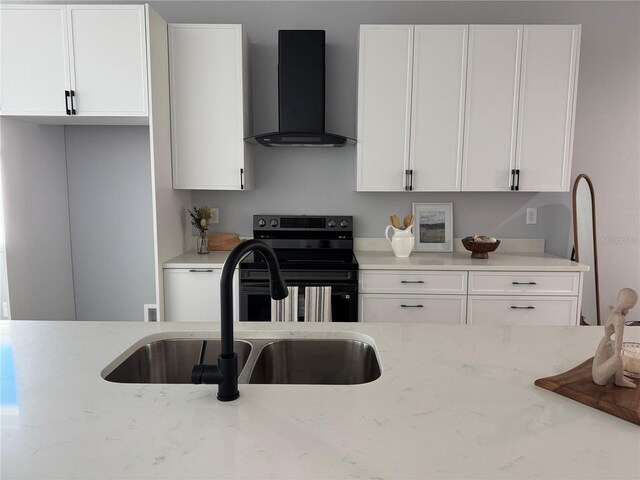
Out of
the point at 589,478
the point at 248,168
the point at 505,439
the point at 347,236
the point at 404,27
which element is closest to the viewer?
the point at 589,478

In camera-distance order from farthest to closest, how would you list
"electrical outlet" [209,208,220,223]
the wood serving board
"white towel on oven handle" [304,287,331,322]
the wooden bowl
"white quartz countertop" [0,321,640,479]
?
"electrical outlet" [209,208,220,223], the wooden bowl, "white towel on oven handle" [304,287,331,322], the wood serving board, "white quartz countertop" [0,321,640,479]

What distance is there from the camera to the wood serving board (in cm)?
93

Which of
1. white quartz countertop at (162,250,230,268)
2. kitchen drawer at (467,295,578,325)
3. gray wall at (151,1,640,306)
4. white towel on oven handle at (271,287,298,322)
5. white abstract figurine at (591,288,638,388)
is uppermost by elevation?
gray wall at (151,1,640,306)

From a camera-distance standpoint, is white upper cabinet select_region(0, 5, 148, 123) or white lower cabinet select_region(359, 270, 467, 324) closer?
white upper cabinet select_region(0, 5, 148, 123)

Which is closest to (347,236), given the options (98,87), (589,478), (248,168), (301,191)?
(301,191)

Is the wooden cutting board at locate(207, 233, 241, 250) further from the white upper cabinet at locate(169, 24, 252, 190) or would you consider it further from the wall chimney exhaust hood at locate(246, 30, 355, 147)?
the wall chimney exhaust hood at locate(246, 30, 355, 147)

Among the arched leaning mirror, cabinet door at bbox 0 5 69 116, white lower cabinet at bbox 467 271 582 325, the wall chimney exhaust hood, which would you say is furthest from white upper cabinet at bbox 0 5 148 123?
the arched leaning mirror

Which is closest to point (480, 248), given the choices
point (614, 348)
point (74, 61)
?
point (614, 348)

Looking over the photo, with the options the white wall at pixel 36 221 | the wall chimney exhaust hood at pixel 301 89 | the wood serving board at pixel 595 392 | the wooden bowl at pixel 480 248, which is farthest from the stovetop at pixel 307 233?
the wood serving board at pixel 595 392

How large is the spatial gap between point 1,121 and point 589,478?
133 inches

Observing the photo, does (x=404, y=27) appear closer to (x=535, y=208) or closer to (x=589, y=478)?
(x=535, y=208)

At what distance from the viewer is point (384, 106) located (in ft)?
9.78

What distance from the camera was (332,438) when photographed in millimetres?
863

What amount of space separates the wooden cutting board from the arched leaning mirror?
8.18 ft
